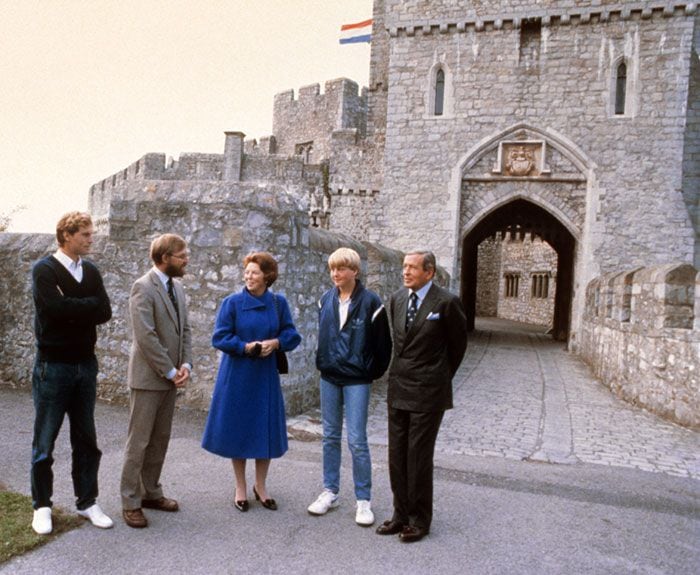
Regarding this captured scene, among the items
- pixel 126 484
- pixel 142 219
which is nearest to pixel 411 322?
pixel 126 484

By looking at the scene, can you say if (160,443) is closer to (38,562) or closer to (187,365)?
(187,365)

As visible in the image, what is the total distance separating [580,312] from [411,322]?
12297 mm

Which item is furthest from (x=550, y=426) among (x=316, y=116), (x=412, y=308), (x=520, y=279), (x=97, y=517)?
(x=316, y=116)

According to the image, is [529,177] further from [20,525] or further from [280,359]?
[20,525]

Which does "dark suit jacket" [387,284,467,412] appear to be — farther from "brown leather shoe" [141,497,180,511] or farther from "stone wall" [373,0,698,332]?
"stone wall" [373,0,698,332]

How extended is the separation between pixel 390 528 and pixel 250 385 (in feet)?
3.76

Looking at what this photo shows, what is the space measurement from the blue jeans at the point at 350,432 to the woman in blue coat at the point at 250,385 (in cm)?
28

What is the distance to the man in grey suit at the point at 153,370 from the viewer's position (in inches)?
130

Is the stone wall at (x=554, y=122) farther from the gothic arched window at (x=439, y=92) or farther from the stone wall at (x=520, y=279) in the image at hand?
the stone wall at (x=520, y=279)

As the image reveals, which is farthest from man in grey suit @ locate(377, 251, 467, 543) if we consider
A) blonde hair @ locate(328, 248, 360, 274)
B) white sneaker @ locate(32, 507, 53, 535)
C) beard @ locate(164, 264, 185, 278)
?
white sneaker @ locate(32, 507, 53, 535)

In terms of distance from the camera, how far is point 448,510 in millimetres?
3732

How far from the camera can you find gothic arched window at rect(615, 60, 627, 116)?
14.5 metres

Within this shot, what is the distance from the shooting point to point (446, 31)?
50.8 ft

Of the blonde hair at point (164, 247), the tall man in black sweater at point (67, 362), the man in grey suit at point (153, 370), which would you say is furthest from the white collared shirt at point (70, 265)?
the blonde hair at point (164, 247)
